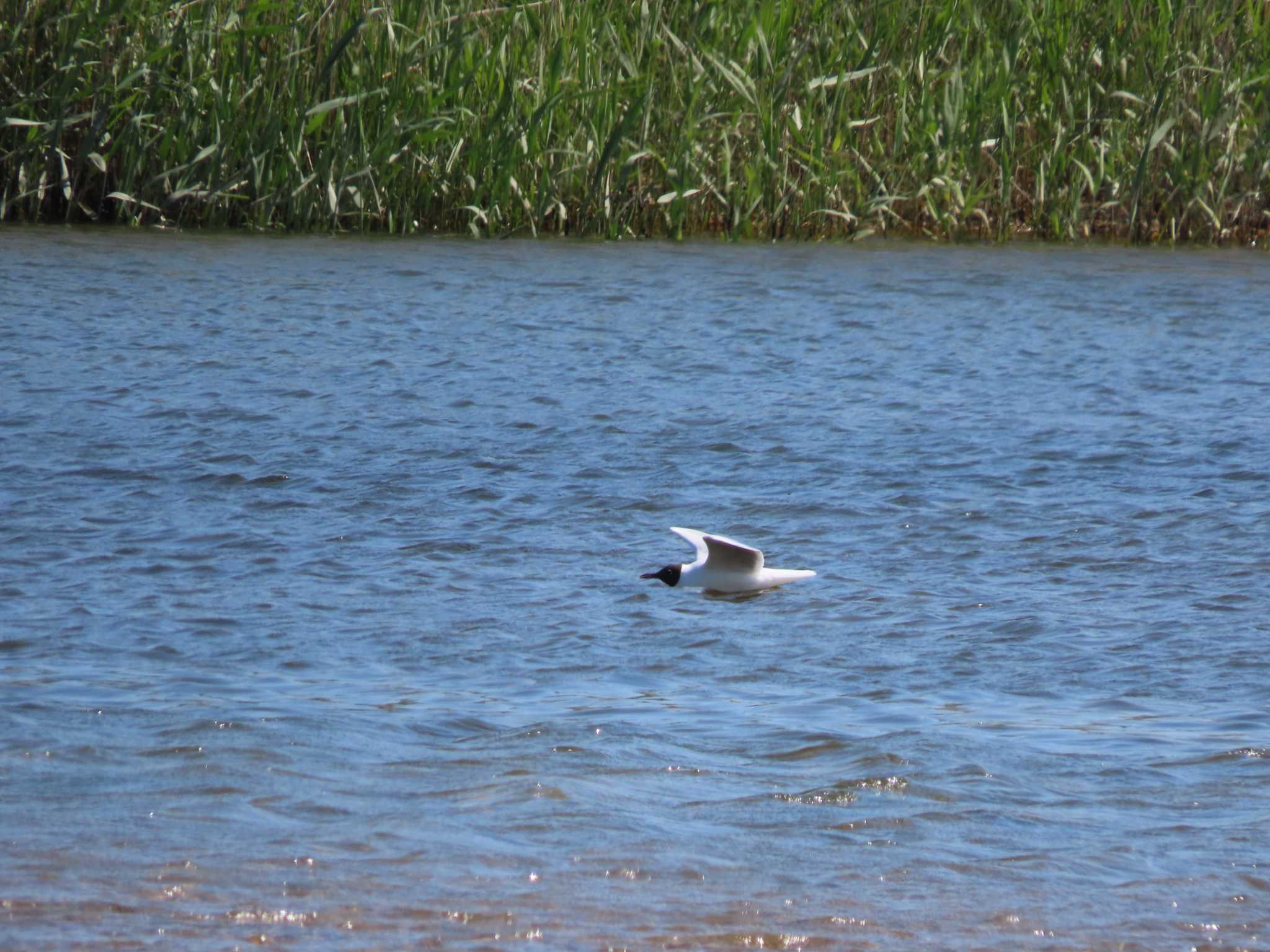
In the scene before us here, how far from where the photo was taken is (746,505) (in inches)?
237

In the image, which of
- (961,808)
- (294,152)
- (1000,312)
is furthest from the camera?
(294,152)

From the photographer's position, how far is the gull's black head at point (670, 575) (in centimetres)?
489

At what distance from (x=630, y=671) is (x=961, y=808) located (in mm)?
1043

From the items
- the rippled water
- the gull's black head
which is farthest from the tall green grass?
the gull's black head

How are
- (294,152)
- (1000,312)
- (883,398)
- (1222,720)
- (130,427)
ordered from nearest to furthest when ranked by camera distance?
(1222,720) < (130,427) < (883,398) < (1000,312) < (294,152)

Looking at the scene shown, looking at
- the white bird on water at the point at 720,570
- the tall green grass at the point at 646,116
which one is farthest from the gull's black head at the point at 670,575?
the tall green grass at the point at 646,116

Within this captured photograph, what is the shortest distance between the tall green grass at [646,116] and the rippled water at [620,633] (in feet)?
6.58

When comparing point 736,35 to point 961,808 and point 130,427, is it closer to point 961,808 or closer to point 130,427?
point 130,427

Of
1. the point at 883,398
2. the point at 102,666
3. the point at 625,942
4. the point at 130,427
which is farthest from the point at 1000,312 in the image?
the point at 625,942

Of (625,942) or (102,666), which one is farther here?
(102,666)

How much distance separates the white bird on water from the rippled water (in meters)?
0.08

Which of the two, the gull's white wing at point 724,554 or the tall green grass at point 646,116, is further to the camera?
the tall green grass at point 646,116

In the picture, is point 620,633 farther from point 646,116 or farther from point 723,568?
point 646,116

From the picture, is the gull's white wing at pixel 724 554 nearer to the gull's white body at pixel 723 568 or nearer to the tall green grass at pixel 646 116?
the gull's white body at pixel 723 568
